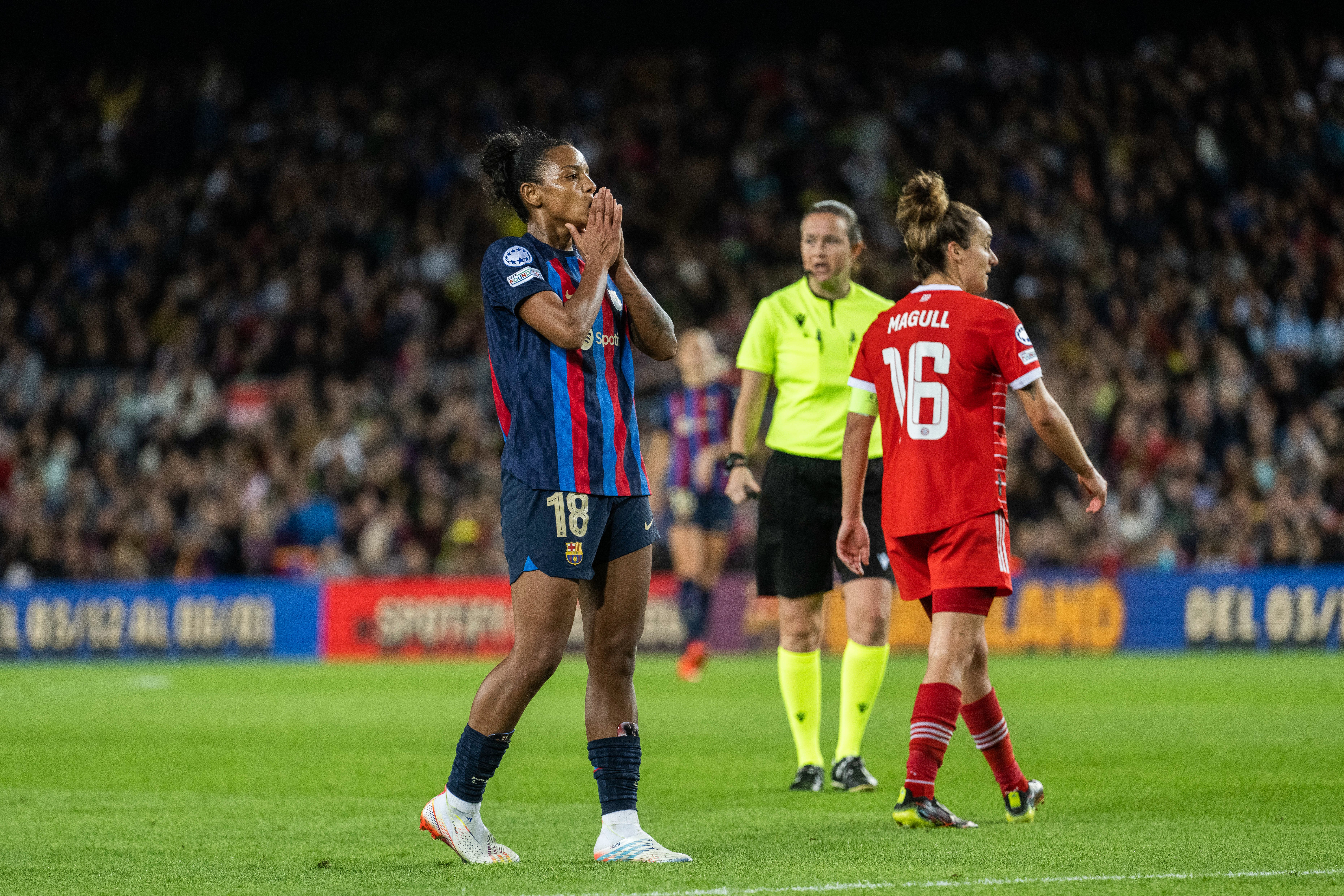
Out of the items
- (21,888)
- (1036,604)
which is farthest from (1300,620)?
(21,888)

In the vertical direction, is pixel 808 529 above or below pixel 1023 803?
above

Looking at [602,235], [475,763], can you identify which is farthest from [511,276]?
[475,763]

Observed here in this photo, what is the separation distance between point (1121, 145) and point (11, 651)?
15823 millimetres

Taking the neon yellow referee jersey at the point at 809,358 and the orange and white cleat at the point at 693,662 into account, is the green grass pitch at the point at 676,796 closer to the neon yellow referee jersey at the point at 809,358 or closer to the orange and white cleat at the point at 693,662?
the orange and white cleat at the point at 693,662

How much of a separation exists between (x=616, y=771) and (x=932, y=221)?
236 cm

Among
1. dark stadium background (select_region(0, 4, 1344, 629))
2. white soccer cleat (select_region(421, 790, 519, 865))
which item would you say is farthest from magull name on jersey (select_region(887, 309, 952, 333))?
dark stadium background (select_region(0, 4, 1344, 629))

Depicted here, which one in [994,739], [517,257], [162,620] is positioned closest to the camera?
[517,257]

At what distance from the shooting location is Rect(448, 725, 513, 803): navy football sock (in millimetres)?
5078

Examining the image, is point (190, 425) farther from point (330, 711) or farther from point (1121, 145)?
point (1121, 145)

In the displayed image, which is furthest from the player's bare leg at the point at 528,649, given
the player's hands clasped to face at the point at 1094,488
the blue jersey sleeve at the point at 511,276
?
the player's hands clasped to face at the point at 1094,488

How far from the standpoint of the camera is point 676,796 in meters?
6.91

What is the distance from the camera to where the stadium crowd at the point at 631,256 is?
19438 millimetres

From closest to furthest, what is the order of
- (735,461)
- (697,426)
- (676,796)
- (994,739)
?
(994,739) < (676,796) < (735,461) < (697,426)

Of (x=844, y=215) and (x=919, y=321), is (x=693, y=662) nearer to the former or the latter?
(x=844, y=215)
